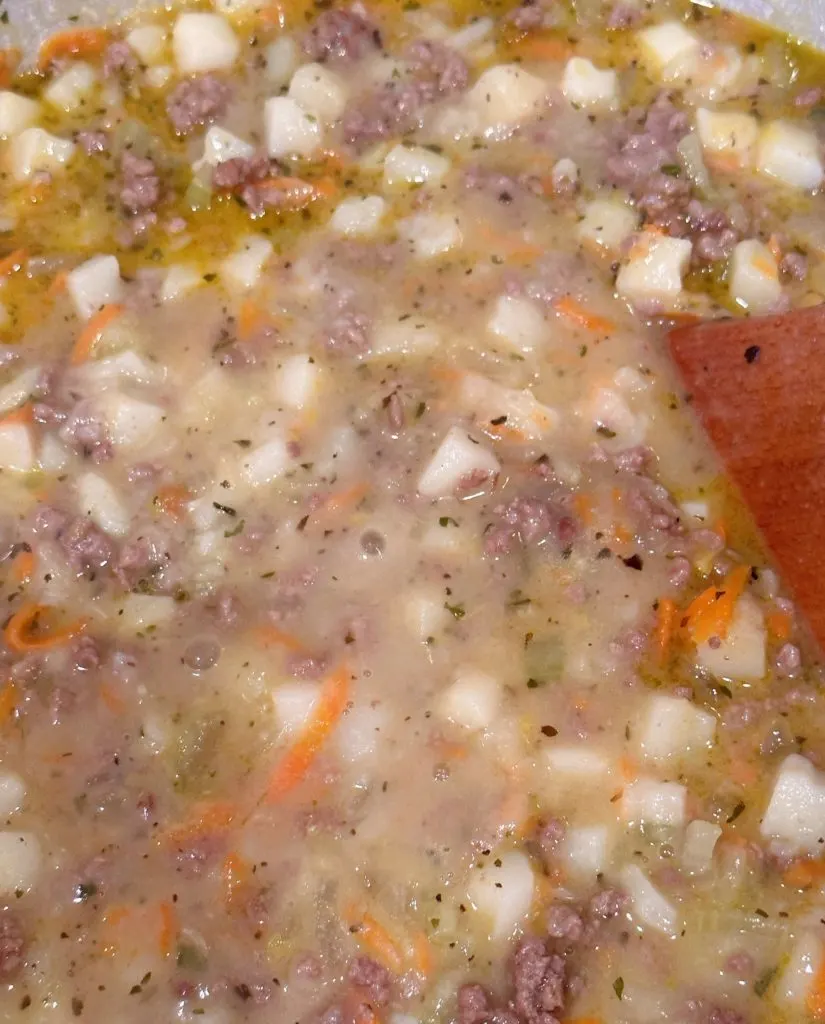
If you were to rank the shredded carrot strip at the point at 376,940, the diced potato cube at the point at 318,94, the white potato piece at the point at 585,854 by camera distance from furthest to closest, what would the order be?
the diced potato cube at the point at 318,94, the white potato piece at the point at 585,854, the shredded carrot strip at the point at 376,940

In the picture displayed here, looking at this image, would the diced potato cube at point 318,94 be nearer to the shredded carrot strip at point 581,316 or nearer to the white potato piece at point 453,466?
the shredded carrot strip at point 581,316

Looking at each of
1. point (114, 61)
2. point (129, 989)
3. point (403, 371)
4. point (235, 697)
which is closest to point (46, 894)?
point (129, 989)

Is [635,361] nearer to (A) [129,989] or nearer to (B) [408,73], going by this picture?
(B) [408,73]

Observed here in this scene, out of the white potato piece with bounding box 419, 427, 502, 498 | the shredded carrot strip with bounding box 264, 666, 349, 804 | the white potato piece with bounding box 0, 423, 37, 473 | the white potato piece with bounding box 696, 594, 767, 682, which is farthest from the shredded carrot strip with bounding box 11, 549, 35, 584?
the white potato piece with bounding box 696, 594, 767, 682

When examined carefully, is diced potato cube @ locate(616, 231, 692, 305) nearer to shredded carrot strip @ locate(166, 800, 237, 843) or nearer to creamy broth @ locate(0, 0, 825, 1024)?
creamy broth @ locate(0, 0, 825, 1024)

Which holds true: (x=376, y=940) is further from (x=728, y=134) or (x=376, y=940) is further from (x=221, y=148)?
(x=728, y=134)

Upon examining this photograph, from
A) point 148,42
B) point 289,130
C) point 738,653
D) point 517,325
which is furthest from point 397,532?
point 148,42

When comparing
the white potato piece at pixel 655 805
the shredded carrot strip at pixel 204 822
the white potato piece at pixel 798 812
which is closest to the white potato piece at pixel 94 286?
the shredded carrot strip at pixel 204 822
